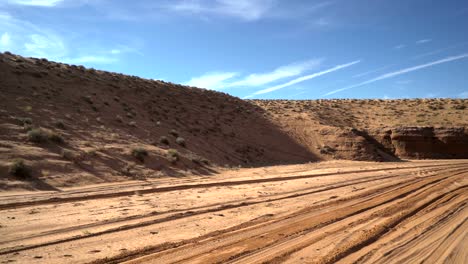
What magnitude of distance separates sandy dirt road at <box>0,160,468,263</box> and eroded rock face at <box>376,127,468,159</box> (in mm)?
23846

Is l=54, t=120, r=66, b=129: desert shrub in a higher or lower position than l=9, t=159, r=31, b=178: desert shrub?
higher

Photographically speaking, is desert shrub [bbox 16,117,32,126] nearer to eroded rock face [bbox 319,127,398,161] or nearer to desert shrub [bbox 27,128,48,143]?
desert shrub [bbox 27,128,48,143]

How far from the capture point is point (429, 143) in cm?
3572

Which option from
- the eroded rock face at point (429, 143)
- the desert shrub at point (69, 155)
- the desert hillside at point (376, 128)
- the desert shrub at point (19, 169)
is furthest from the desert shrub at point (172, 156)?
the eroded rock face at point (429, 143)

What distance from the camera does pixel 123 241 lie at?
274 inches

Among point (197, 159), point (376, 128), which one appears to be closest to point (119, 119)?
point (197, 159)

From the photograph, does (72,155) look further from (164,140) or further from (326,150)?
(326,150)

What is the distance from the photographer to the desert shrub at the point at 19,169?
536 inches

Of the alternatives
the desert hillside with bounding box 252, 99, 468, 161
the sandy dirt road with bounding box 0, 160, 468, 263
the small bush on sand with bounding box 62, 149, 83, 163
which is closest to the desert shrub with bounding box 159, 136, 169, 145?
the small bush on sand with bounding box 62, 149, 83, 163

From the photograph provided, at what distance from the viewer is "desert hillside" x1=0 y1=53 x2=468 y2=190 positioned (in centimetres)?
1698

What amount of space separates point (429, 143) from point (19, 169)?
34981mm

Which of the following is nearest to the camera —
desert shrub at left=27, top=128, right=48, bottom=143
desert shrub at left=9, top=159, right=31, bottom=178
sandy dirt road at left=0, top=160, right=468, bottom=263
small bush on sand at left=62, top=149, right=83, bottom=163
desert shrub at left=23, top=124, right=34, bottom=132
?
sandy dirt road at left=0, top=160, right=468, bottom=263

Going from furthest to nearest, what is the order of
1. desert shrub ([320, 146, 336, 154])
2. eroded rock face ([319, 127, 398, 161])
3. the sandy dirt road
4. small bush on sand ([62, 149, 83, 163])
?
desert shrub ([320, 146, 336, 154]) < eroded rock face ([319, 127, 398, 161]) < small bush on sand ([62, 149, 83, 163]) < the sandy dirt road

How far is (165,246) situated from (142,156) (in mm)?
13691
